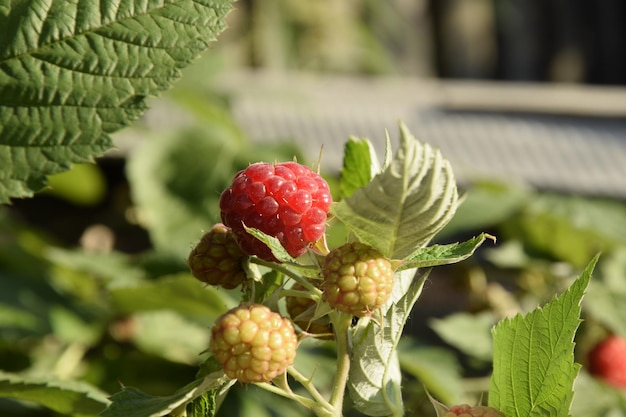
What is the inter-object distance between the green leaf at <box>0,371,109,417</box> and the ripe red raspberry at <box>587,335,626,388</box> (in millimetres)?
843

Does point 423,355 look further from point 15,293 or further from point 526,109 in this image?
point 526,109

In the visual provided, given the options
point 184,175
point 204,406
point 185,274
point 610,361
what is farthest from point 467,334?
point 204,406

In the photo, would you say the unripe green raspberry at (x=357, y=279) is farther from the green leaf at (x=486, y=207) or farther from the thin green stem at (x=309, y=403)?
the green leaf at (x=486, y=207)

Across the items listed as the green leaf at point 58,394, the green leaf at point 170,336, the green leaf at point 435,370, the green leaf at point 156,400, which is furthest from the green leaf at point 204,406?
the green leaf at point 170,336

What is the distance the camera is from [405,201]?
1.84 ft

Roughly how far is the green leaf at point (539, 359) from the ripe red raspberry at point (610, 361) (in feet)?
2.56

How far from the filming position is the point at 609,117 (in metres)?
2.62

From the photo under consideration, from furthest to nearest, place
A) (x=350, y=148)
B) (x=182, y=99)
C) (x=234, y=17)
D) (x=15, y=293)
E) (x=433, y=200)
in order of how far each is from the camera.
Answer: (x=234, y=17), (x=182, y=99), (x=15, y=293), (x=350, y=148), (x=433, y=200)

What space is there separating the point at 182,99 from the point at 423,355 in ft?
2.23

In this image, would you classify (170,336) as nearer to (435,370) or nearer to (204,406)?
(435,370)

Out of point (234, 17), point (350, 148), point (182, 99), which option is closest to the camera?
point (350, 148)

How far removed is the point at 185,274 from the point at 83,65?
0.44 metres

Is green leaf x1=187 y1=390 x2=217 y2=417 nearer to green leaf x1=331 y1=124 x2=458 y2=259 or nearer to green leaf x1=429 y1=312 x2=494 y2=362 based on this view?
green leaf x1=331 y1=124 x2=458 y2=259

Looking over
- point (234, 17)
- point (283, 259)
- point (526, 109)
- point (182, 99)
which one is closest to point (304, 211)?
point (283, 259)
